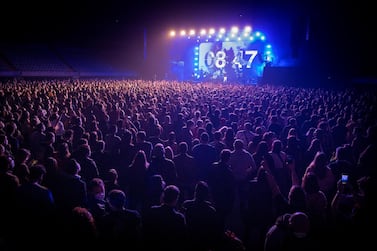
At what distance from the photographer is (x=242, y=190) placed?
6.41 metres

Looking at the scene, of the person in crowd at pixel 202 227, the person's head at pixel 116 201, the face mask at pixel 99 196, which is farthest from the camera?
the face mask at pixel 99 196

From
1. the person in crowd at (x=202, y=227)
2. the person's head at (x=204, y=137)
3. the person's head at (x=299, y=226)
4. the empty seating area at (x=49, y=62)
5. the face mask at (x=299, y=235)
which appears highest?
the empty seating area at (x=49, y=62)

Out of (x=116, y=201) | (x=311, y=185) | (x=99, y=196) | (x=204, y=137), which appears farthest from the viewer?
(x=204, y=137)

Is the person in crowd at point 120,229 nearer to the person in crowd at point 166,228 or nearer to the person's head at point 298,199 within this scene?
the person in crowd at point 166,228

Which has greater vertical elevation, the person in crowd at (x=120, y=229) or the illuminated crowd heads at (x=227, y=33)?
the illuminated crowd heads at (x=227, y=33)

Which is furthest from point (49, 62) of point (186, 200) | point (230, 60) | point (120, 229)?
point (120, 229)

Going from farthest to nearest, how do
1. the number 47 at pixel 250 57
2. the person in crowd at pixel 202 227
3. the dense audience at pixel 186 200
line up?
the number 47 at pixel 250 57 → the person in crowd at pixel 202 227 → the dense audience at pixel 186 200

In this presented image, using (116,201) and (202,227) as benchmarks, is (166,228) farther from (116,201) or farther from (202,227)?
(116,201)

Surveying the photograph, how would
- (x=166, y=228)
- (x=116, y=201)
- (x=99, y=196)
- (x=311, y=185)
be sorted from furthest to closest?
(x=99, y=196)
(x=311, y=185)
(x=116, y=201)
(x=166, y=228)

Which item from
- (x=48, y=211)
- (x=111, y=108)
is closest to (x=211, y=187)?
(x=48, y=211)

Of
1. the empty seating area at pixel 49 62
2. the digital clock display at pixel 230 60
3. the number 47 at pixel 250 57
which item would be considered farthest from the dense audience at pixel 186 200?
the empty seating area at pixel 49 62

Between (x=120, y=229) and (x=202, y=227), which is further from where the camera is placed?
(x=202, y=227)

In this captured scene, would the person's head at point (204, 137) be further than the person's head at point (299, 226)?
Yes

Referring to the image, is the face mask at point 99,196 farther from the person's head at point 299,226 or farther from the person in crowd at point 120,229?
the person's head at point 299,226
